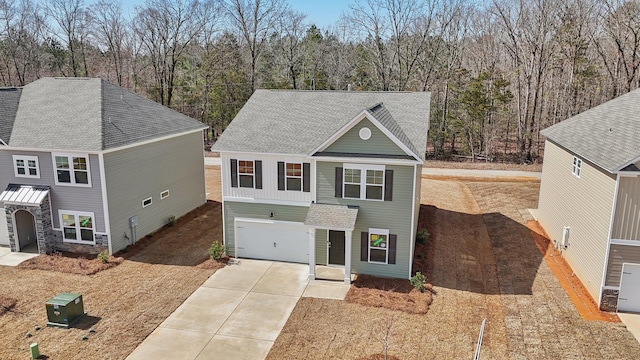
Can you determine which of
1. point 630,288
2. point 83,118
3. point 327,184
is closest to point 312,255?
point 327,184

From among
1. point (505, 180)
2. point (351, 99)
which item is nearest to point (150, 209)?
point (351, 99)

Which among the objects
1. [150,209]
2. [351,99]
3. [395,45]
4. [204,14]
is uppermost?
[204,14]

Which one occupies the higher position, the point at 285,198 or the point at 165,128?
the point at 165,128

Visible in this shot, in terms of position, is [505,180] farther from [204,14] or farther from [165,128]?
[204,14]

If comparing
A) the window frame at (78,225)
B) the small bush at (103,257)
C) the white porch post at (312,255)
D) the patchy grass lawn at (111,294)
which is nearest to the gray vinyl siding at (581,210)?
the white porch post at (312,255)

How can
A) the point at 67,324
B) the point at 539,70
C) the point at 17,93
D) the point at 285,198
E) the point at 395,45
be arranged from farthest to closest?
1. the point at 395,45
2. the point at 539,70
3. the point at 17,93
4. the point at 285,198
5. the point at 67,324

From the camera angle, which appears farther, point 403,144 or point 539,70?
point 539,70

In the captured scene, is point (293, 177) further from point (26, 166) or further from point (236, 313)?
point (26, 166)

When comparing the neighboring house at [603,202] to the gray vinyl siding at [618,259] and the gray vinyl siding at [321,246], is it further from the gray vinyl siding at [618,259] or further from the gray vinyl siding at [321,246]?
the gray vinyl siding at [321,246]
